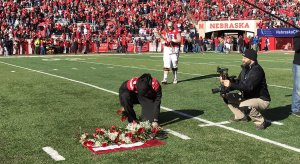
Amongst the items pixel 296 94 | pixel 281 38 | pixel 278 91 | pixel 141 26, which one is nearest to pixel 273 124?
pixel 296 94

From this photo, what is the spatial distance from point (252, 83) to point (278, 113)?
5.71ft

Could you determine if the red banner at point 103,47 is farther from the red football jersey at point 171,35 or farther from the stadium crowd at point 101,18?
the red football jersey at point 171,35

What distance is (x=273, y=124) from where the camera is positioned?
288 inches

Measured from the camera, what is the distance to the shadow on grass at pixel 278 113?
25.9 feet

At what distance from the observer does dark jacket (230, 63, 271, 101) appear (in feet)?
22.4

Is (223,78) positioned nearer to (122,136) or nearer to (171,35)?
(122,136)

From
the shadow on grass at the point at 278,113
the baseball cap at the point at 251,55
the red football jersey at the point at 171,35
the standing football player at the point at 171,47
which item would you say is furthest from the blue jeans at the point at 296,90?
the red football jersey at the point at 171,35

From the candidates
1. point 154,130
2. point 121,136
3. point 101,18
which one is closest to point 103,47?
point 101,18

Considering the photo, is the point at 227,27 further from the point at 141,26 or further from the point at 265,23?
the point at 141,26

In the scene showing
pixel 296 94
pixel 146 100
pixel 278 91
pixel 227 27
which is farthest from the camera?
pixel 227 27

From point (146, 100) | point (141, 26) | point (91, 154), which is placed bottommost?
point (91, 154)

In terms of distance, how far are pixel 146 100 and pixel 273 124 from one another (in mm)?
2311

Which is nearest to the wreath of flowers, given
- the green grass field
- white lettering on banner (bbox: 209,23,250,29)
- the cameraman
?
the green grass field

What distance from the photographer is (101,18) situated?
139 feet
